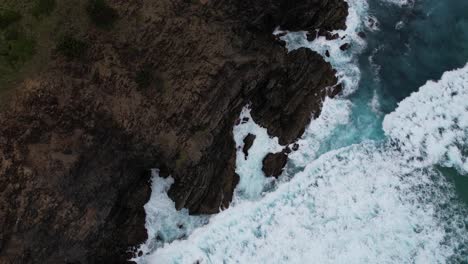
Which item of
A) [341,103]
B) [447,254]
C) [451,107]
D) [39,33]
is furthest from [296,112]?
[39,33]

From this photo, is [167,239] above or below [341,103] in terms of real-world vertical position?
below

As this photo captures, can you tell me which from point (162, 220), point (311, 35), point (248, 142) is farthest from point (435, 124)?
point (162, 220)

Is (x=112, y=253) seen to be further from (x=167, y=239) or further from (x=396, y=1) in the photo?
(x=396, y=1)

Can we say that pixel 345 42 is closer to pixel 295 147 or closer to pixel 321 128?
pixel 321 128

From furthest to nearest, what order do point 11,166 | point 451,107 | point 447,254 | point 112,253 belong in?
point 451,107 < point 447,254 < point 112,253 < point 11,166

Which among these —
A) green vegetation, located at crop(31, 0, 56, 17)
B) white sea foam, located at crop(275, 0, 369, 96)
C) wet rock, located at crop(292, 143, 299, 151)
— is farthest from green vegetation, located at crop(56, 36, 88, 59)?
wet rock, located at crop(292, 143, 299, 151)
